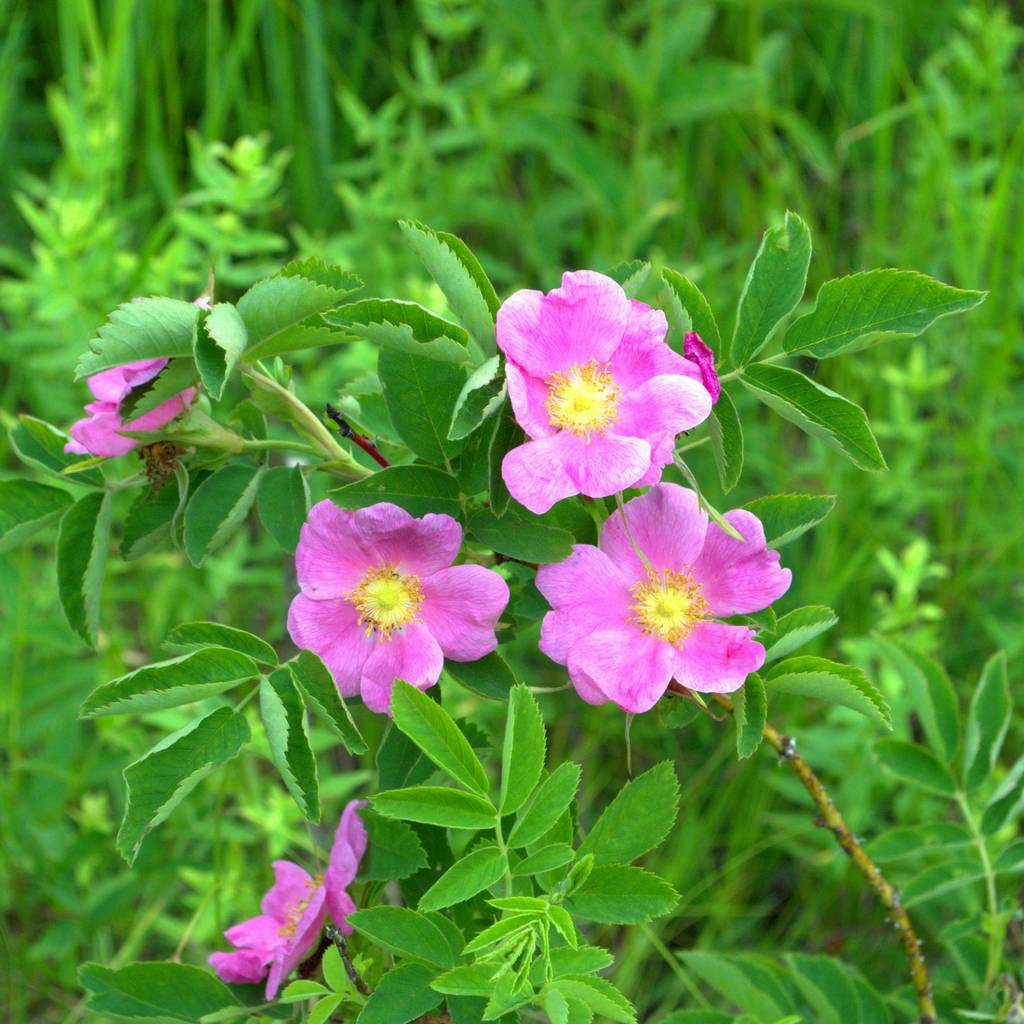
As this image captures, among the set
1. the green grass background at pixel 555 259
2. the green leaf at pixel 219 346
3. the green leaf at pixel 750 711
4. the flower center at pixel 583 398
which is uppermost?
the green leaf at pixel 219 346

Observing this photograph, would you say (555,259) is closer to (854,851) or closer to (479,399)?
(854,851)

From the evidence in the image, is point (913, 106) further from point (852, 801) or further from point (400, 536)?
point (400, 536)

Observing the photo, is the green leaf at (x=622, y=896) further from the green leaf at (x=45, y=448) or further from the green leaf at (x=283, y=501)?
the green leaf at (x=45, y=448)

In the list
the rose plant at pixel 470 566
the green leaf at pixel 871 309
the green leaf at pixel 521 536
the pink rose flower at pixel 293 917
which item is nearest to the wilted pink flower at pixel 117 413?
the rose plant at pixel 470 566

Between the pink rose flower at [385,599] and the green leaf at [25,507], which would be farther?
the green leaf at [25,507]

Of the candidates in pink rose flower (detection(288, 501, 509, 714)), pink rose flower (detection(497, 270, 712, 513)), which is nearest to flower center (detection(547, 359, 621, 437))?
pink rose flower (detection(497, 270, 712, 513))

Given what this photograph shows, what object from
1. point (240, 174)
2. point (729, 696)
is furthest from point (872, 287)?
point (240, 174)

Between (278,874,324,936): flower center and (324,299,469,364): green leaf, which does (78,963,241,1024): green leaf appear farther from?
(324,299,469,364): green leaf
